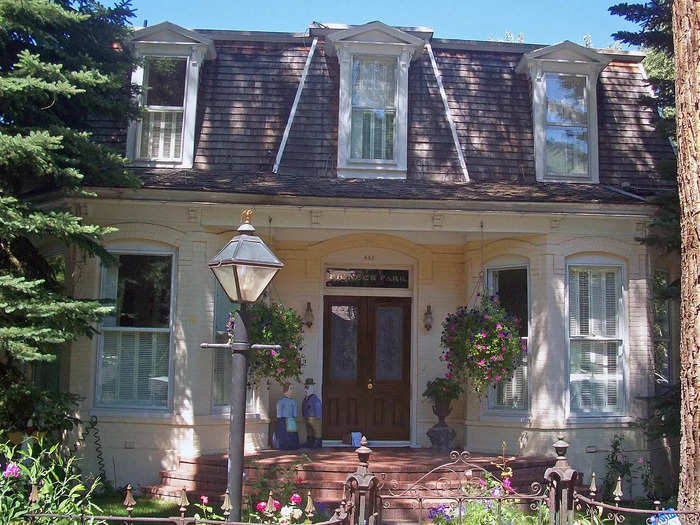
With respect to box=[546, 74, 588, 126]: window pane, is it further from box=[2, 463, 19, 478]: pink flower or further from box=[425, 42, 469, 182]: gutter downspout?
box=[2, 463, 19, 478]: pink flower

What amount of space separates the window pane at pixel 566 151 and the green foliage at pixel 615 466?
4349 mm

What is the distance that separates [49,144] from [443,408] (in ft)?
22.6

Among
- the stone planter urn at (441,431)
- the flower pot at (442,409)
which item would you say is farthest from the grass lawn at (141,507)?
the flower pot at (442,409)

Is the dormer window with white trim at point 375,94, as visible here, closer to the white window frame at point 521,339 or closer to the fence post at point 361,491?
the white window frame at point 521,339

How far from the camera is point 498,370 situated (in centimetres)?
1080

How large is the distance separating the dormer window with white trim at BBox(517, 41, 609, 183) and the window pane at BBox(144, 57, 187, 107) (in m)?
5.77

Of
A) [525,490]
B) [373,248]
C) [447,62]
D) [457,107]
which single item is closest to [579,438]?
[525,490]

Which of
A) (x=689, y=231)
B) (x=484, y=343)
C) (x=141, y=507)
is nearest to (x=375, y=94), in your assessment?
(x=484, y=343)

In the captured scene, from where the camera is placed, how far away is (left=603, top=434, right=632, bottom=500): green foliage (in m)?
10.9

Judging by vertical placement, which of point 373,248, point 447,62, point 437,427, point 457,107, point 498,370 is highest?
point 447,62

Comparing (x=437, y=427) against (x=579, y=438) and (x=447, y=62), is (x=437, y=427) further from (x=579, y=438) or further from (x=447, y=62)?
(x=447, y=62)

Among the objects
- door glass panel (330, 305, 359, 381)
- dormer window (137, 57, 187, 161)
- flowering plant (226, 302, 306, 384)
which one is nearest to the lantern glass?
flowering plant (226, 302, 306, 384)

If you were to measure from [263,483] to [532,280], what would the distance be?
197 inches

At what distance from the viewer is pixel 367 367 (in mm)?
12703
